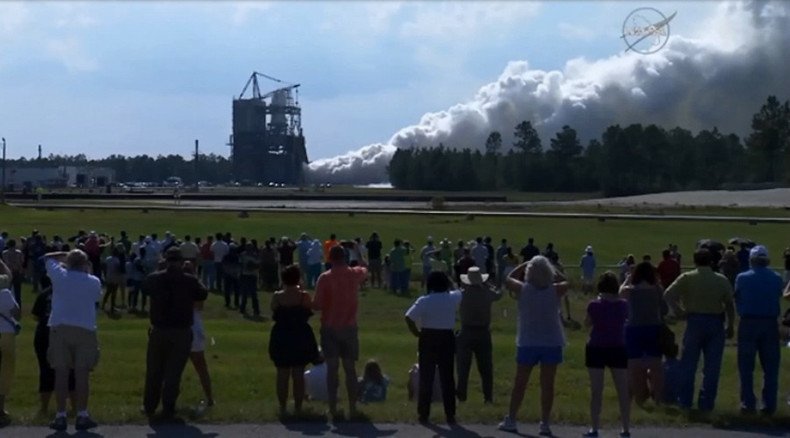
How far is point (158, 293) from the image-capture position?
1160 cm

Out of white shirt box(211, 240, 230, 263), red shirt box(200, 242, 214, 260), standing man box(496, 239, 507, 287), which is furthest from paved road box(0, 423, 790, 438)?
red shirt box(200, 242, 214, 260)

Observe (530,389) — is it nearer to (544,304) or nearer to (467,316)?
(467,316)

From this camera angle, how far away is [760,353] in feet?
39.9

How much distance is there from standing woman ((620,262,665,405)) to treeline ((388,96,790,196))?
367 ft

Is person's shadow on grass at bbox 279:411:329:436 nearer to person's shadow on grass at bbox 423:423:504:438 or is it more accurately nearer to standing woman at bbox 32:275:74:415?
person's shadow on grass at bbox 423:423:504:438

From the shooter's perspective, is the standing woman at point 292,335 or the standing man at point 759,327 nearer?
the standing woman at point 292,335

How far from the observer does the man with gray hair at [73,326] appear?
11.1 metres

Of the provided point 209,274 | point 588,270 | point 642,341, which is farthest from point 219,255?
point 642,341

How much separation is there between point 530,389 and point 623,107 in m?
183

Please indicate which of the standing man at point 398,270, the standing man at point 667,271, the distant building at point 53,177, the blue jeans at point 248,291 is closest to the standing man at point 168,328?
the standing man at point 667,271

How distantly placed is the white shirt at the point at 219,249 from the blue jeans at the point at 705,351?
17.6 meters

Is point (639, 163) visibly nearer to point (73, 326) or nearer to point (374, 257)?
point (374, 257)

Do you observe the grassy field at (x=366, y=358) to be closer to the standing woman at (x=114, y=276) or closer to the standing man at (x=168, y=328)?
the standing man at (x=168, y=328)

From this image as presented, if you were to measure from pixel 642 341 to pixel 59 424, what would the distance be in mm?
5573
